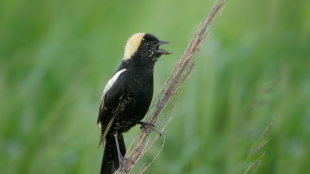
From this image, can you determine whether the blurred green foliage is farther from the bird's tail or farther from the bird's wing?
the bird's wing

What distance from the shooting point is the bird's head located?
229 cm

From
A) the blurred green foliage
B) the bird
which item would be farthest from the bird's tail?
the blurred green foliage

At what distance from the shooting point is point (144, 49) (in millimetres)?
2299

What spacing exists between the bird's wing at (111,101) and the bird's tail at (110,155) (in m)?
0.19

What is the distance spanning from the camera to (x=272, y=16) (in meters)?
2.96

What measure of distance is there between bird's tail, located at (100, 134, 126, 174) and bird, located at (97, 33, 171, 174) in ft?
0.33

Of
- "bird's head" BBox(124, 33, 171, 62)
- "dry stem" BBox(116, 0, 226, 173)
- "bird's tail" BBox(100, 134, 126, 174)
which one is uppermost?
"bird's head" BBox(124, 33, 171, 62)

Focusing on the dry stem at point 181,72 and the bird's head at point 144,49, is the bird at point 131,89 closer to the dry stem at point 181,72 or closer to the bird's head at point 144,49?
the bird's head at point 144,49

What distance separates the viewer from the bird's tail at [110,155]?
2.53m

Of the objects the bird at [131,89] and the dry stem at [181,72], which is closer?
the dry stem at [181,72]

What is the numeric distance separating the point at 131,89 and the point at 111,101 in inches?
7.9

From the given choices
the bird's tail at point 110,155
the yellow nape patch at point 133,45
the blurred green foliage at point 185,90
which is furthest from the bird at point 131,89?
the blurred green foliage at point 185,90

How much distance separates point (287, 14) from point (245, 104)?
94cm

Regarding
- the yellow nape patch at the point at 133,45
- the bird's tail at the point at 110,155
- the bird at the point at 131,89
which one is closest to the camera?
the bird at the point at 131,89
